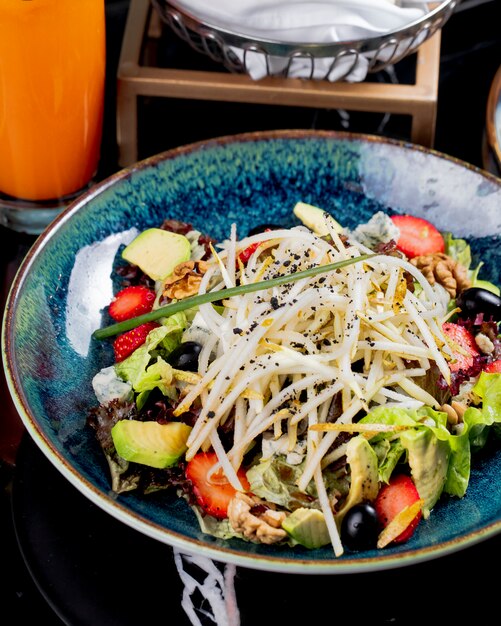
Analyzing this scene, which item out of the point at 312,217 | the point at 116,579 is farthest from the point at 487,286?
the point at 116,579

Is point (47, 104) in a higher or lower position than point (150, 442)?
higher

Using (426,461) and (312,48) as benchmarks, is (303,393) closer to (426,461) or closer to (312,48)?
(426,461)

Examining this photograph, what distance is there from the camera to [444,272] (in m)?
2.00

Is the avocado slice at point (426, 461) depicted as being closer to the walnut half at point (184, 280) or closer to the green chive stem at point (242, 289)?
the green chive stem at point (242, 289)

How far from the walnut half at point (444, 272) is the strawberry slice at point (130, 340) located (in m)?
0.61

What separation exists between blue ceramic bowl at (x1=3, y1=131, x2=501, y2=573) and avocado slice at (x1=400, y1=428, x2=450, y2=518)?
39 millimetres

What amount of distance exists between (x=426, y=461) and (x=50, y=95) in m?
1.23

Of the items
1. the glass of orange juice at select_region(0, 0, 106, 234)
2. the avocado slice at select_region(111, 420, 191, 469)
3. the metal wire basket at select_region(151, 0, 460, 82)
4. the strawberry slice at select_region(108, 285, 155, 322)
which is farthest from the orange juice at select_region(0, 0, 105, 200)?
the avocado slice at select_region(111, 420, 191, 469)

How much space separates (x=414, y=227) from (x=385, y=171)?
18 centimetres

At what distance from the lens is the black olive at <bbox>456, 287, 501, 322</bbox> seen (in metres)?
1.92

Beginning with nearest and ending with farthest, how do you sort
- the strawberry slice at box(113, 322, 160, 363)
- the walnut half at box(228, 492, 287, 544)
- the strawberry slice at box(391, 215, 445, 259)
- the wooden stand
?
the walnut half at box(228, 492, 287, 544) < the strawberry slice at box(113, 322, 160, 363) < the strawberry slice at box(391, 215, 445, 259) < the wooden stand

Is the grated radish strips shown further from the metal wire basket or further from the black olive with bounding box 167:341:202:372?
the metal wire basket

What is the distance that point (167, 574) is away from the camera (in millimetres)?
1615

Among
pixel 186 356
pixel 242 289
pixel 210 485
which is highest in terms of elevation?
pixel 242 289
